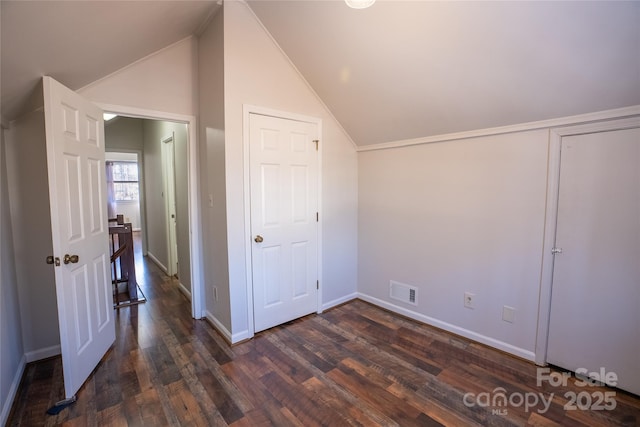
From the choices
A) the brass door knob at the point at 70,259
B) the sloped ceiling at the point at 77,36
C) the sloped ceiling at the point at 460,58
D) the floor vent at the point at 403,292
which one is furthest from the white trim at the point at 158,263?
the sloped ceiling at the point at 460,58

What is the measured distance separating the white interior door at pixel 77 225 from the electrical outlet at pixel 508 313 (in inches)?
124

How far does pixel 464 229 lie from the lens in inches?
103

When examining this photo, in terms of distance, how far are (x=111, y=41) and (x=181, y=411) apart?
8.07 ft

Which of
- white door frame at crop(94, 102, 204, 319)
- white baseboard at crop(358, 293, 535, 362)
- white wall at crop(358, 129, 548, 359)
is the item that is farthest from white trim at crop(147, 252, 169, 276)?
white wall at crop(358, 129, 548, 359)

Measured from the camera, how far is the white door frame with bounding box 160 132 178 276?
13.2 ft

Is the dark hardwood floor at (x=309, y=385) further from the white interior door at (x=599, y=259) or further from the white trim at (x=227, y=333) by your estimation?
the white interior door at (x=599, y=259)

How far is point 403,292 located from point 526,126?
186 cm

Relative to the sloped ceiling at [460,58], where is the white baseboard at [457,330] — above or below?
below

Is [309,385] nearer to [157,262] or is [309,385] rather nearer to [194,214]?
[194,214]

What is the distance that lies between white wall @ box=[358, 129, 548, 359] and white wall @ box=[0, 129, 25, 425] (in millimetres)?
3020

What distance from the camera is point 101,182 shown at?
2322mm

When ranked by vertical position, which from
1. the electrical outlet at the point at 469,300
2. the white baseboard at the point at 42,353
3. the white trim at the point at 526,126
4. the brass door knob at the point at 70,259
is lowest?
the white baseboard at the point at 42,353

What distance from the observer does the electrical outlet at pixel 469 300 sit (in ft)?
8.47

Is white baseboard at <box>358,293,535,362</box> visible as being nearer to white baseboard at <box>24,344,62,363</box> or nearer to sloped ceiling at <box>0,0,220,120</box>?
white baseboard at <box>24,344,62,363</box>
